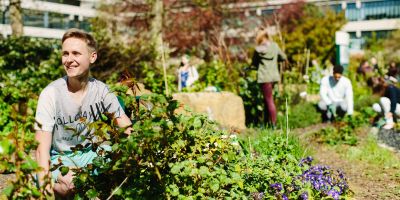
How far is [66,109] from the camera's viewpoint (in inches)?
110

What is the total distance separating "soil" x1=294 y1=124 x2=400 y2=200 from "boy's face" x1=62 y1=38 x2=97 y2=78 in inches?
91.6

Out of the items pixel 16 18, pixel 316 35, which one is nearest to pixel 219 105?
pixel 16 18

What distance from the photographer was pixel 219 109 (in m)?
8.20

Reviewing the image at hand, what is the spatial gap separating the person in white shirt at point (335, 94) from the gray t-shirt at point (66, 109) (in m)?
6.61

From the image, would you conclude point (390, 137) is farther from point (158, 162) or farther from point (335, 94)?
point (158, 162)

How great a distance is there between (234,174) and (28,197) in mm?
1094

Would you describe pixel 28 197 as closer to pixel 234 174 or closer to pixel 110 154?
pixel 110 154

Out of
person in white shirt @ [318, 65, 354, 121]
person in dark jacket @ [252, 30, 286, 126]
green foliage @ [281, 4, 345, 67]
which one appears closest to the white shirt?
person in white shirt @ [318, 65, 354, 121]

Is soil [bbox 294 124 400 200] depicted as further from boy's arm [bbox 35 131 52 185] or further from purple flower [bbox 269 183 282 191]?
boy's arm [bbox 35 131 52 185]

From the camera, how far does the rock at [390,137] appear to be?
6866 millimetres

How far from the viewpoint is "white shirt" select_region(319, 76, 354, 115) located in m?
9.03

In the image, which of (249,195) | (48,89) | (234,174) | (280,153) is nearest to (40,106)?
(48,89)

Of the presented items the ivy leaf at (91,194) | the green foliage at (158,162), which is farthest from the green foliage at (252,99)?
the ivy leaf at (91,194)

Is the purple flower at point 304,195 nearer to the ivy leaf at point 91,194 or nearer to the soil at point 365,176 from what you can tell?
the soil at point 365,176
